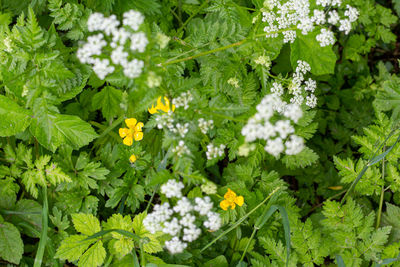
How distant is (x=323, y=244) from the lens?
3.26 meters

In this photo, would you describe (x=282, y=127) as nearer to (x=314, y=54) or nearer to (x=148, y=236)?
(x=148, y=236)

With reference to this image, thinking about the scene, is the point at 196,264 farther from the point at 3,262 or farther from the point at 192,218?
the point at 3,262

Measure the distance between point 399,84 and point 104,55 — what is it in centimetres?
307

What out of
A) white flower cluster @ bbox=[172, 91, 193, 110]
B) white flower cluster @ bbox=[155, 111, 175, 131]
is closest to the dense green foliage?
white flower cluster @ bbox=[172, 91, 193, 110]

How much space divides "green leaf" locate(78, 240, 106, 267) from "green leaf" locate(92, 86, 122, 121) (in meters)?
1.26

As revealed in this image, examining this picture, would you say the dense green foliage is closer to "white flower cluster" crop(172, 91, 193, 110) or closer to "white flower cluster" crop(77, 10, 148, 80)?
"white flower cluster" crop(172, 91, 193, 110)

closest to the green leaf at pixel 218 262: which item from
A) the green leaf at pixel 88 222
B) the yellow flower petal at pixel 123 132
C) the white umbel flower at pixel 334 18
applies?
the green leaf at pixel 88 222

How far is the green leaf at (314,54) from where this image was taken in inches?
143

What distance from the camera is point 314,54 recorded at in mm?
3707

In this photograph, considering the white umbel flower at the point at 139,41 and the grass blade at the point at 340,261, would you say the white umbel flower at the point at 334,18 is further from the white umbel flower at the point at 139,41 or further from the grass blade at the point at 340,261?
the grass blade at the point at 340,261

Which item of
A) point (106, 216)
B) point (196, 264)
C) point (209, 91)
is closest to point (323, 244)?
point (196, 264)

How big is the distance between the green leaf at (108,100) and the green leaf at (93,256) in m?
1.26

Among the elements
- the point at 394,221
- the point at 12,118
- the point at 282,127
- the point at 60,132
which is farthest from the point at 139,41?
the point at 394,221

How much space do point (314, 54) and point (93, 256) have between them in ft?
9.78
